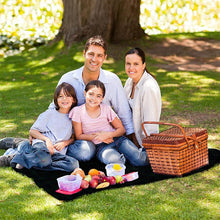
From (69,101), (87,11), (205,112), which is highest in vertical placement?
(87,11)

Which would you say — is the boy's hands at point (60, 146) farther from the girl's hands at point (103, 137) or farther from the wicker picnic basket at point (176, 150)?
the wicker picnic basket at point (176, 150)

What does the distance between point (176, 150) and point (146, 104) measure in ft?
2.75

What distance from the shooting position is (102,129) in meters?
5.06

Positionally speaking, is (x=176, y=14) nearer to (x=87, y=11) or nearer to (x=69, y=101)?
(x=87, y=11)

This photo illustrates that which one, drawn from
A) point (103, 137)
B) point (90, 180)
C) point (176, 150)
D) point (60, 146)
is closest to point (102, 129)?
point (103, 137)

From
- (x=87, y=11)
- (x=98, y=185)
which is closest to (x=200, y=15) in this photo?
(x=87, y=11)

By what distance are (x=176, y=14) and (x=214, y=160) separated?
10.9 metres

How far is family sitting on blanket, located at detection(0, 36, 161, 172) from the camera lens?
4.92 m

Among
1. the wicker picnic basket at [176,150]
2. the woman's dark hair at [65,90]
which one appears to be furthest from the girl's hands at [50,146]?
the wicker picnic basket at [176,150]

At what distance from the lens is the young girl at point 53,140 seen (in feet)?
15.3

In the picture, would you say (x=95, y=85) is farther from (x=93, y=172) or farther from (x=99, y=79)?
(x=93, y=172)

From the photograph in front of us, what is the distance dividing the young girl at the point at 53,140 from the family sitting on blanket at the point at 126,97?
12 cm

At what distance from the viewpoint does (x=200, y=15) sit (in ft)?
49.2

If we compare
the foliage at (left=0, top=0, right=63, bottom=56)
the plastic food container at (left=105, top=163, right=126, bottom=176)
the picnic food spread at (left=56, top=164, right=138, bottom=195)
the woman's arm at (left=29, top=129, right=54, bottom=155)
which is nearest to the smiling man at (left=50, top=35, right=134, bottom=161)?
the woman's arm at (left=29, top=129, right=54, bottom=155)
